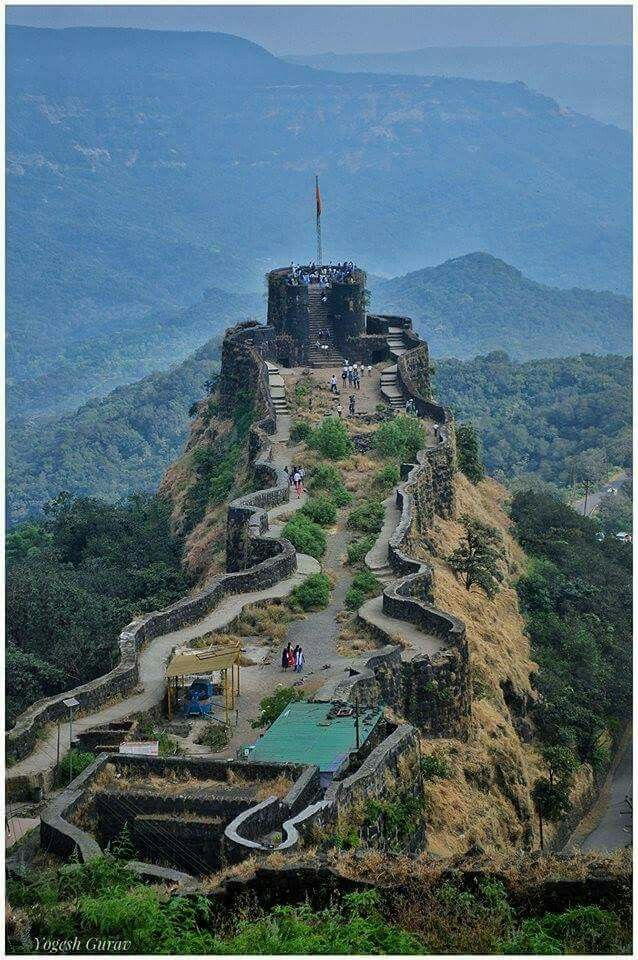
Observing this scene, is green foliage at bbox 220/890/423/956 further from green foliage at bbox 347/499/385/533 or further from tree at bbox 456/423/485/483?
tree at bbox 456/423/485/483

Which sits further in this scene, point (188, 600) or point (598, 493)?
point (598, 493)

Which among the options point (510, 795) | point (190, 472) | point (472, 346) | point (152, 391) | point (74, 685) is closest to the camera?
point (510, 795)

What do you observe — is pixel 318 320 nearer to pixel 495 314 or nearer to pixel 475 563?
pixel 475 563

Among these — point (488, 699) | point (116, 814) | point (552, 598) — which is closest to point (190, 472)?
point (552, 598)

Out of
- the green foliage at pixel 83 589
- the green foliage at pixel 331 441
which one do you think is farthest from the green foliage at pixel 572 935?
the green foliage at pixel 331 441

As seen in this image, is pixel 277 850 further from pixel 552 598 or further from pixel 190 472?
pixel 190 472

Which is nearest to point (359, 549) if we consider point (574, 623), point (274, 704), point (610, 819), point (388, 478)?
point (388, 478)
